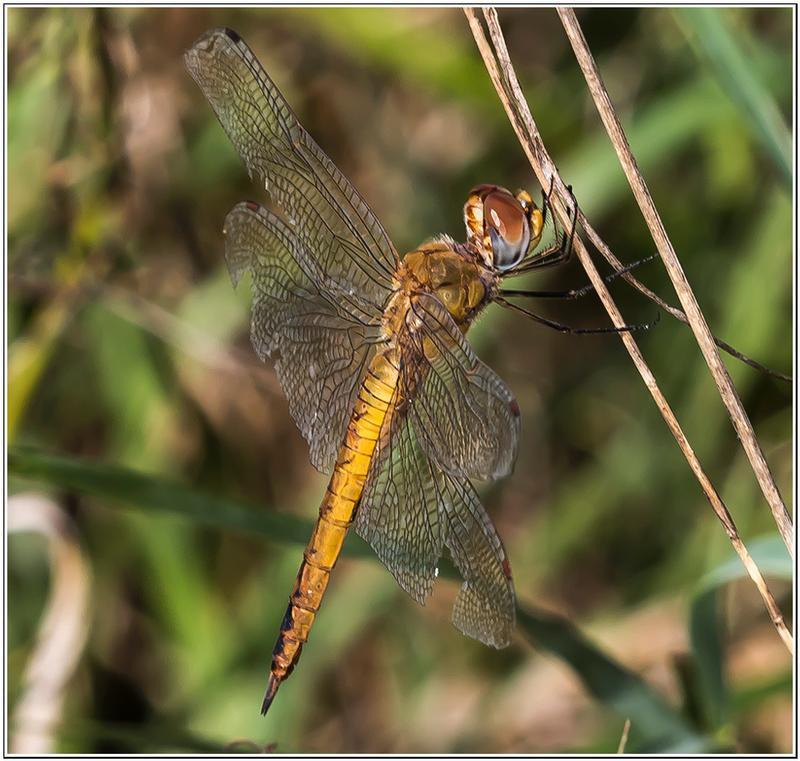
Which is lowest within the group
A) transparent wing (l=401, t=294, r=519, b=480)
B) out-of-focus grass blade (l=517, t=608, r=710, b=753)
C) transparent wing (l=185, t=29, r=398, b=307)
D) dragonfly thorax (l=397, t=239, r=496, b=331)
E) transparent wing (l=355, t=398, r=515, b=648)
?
out-of-focus grass blade (l=517, t=608, r=710, b=753)

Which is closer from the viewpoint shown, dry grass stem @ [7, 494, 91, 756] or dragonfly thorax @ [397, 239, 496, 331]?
dragonfly thorax @ [397, 239, 496, 331]

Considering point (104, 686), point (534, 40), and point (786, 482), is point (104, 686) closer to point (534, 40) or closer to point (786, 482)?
point (786, 482)

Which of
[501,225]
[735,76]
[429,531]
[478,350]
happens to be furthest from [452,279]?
[478,350]

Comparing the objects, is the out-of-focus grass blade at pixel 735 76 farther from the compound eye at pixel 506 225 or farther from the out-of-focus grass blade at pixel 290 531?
the out-of-focus grass blade at pixel 290 531

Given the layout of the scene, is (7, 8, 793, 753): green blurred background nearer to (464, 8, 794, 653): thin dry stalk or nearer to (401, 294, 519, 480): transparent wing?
(401, 294, 519, 480): transparent wing

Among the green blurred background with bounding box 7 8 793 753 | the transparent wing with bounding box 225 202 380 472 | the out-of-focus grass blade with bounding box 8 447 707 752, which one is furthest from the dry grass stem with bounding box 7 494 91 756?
the transparent wing with bounding box 225 202 380 472

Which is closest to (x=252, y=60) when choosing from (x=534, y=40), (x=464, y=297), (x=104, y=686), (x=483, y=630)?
(x=464, y=297)

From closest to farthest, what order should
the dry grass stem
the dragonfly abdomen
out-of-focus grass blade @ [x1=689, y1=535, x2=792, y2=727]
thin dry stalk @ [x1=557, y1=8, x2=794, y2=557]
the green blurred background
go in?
thin dry stalk @ [x1=557, y1=8, x2=794, y2=557] < out-of-focus grass blade @ [x1=689, y1=535, x2=792, y2=727] < the dragonfly abdomen < the dry grass stem < the green blurred background
